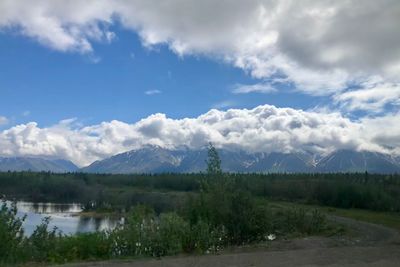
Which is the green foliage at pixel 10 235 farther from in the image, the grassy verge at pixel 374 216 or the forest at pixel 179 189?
the grassy verge at pixel 374 216

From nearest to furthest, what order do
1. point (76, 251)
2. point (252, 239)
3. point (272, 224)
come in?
point (76, 251) < point (252, 239) < point (272, 224)

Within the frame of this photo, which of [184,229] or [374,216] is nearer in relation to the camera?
[184,229]

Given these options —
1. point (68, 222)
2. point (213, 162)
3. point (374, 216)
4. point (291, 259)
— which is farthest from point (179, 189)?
point (291, 259)

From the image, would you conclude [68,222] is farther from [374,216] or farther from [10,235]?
[10,235]

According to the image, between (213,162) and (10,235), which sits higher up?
(213,162)

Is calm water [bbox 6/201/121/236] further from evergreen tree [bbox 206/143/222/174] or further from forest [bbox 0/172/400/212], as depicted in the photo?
evergreen tree [bbox 206/143/222/174]

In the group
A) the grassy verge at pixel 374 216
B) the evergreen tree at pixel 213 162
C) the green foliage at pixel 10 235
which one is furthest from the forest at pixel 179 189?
the green foliage at pixel 10 235

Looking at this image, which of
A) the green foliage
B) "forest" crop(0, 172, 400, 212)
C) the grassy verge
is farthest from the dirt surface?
the grassy verge

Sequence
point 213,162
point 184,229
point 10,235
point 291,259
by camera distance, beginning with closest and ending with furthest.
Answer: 1. point 291,259
2. point 10,235
3. point 184,229
4. point 213,162

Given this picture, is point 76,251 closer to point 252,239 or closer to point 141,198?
point 252,239

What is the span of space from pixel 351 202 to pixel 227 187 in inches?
2727

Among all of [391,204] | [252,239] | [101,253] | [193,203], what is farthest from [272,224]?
[391,204]

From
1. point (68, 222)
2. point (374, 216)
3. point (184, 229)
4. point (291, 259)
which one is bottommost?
point (68, 222)

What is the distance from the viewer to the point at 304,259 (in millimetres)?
20219
